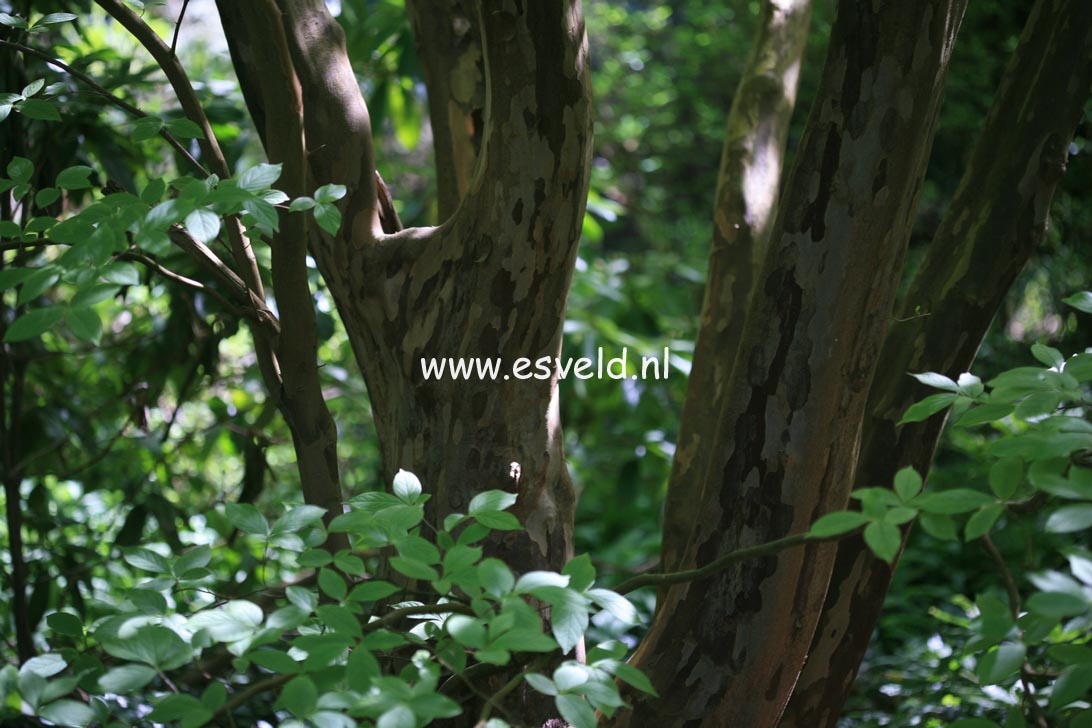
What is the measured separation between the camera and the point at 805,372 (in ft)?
3.06

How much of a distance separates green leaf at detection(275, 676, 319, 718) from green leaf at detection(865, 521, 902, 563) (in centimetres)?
38

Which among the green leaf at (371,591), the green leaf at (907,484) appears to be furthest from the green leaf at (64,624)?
the green leaf at (907,484)

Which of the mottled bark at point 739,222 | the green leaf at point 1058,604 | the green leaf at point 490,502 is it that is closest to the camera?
the green leaf at point 1058,604

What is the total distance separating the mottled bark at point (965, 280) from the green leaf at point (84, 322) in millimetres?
826

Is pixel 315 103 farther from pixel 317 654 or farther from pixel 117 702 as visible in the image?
pixel 117 702

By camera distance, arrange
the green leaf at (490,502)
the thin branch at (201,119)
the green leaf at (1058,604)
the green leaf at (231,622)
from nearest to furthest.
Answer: the green leaf at (1058,604)
the green leaf at (231,622)
the green leaf at (490,502)
the thin branch at (201,119)

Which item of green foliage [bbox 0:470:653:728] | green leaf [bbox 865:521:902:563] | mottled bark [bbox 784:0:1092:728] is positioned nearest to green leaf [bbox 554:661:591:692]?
green foliage [bbox 0:470:653:728]

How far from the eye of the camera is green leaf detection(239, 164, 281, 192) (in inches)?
28.9

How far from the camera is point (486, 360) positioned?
1.01m

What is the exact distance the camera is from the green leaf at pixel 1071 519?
60cm

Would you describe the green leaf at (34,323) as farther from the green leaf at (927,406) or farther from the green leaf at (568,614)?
the green leaf at (927,406)

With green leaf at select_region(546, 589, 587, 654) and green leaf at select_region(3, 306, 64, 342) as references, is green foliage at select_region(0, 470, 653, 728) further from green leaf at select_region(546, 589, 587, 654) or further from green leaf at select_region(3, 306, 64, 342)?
green leaf at select_region(3, 306, 64, 342)

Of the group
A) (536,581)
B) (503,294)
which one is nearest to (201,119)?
(503,294)

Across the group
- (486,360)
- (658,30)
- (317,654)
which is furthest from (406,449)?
(658,30)
